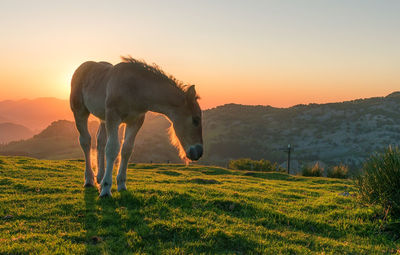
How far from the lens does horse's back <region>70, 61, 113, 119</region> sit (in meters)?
7.63

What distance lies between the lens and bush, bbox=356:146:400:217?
672 cm

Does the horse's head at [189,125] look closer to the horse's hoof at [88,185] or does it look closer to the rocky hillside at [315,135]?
the horse's hoof at [88,185]

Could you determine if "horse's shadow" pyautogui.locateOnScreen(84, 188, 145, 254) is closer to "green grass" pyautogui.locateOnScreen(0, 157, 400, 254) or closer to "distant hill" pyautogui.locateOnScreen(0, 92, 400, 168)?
"green grass" pyautogui.locateOnScreen(0, 157, 400, 254)

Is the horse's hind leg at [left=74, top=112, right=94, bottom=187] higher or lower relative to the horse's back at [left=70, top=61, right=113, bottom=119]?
lower

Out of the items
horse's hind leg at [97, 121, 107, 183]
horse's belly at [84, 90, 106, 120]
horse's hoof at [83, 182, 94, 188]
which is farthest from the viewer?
horse's hoof at [83, 182, 94, 188]

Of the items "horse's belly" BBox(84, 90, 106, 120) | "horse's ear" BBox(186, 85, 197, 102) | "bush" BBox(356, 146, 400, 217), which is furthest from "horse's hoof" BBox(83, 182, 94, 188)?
"bush" BBox(356, 146, 400, 217)

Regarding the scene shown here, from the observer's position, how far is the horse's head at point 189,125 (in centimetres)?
660

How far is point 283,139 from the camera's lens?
165375 millimetres

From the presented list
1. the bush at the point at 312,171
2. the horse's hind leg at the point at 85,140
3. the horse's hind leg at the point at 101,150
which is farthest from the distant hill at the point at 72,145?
the horse's hind leg at the point at 101,150

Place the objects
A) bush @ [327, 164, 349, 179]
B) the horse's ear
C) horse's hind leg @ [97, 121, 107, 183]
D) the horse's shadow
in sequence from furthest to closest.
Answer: bush @ [327, 164, 349, 179]
horse's hind leg @ [97, 121, 107, 183]
the horse's ear
the horse's shadow

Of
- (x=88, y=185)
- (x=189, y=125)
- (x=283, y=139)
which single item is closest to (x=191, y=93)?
(x=189, y=125)

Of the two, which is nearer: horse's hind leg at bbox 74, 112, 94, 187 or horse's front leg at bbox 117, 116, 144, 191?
horse's front leg at bbox 117, 116, 144, 191

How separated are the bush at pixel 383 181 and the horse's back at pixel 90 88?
285 inches

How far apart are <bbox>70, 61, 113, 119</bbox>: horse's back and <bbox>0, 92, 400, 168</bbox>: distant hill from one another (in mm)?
116276
